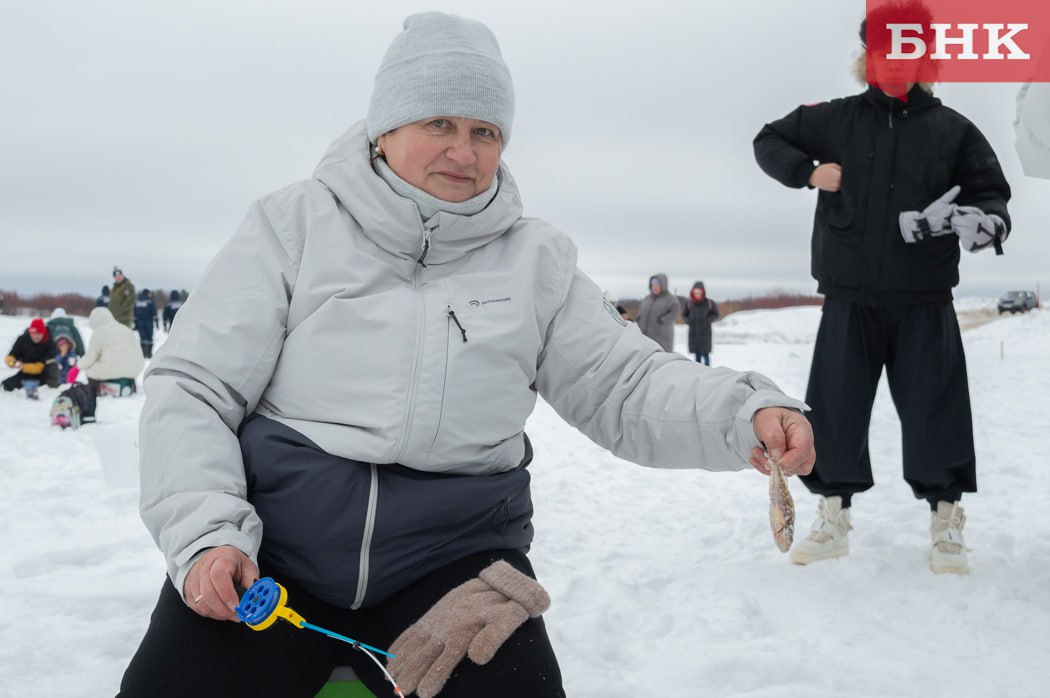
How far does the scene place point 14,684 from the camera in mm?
2342

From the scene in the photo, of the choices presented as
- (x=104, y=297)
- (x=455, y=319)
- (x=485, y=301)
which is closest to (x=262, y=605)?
(x=455, y=319)

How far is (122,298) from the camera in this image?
17078 millimetres

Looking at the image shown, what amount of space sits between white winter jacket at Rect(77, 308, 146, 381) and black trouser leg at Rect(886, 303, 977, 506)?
395 inches

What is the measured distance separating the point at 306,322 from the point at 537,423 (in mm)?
7217

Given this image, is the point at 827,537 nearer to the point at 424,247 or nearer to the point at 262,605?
the point at 424,247

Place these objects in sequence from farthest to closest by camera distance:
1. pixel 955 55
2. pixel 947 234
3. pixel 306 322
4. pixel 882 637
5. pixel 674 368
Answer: pixel 955 55
pixel 947 234
pixel 882 637
pixel 674 368
pixel 306 322

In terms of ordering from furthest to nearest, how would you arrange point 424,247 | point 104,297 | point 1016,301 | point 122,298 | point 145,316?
point 1016,301, point 104,297, point 145,316, point 122,298, point 424,247

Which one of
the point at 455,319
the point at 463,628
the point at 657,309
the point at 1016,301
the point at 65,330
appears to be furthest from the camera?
the point at 1016,301

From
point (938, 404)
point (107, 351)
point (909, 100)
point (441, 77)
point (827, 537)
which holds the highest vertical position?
point (909, 100)

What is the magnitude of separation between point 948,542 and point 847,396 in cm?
72

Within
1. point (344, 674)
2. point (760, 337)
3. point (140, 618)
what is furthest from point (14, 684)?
point (760, 337)

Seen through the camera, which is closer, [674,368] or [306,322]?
[306,322]

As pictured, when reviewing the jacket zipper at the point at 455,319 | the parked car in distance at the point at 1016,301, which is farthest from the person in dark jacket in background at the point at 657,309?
the parked car in distance at the point at 1016,301

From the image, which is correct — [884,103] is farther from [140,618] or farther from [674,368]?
[140,618]
